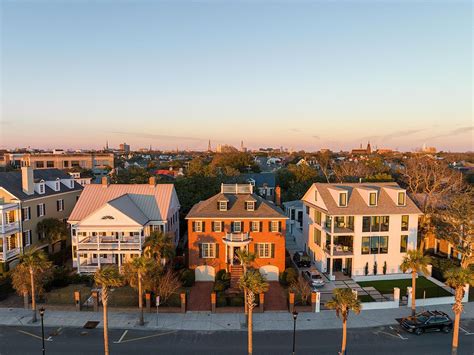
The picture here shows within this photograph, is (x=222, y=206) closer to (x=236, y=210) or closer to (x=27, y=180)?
(x=236, y=210)

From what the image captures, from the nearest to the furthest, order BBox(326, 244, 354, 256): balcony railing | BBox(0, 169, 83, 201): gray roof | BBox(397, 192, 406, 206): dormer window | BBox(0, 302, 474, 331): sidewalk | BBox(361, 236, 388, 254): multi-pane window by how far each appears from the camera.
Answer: BBox(0, 302, 474, 331): sidewalk
BBox(326, 244, 354, 256): balcony railing
BBox(361, 236, 388, 254): multi-pane window
BBox(397, 192, 406, 206): dormer window
BBox(0, 169, 83, 201): gray roof

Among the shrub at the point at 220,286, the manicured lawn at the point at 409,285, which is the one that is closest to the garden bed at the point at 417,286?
the manicured lawn at the point at 409,285

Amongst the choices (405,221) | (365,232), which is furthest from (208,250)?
(405,221)

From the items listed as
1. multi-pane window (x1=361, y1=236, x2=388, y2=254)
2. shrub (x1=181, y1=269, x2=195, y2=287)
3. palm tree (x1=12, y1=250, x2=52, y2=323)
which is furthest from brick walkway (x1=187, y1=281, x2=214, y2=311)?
multi-pane window (x1=361, y1=236, x2=388, y2=254)

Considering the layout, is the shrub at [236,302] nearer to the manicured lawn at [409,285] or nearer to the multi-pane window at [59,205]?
the manicured lawn at [409,285]

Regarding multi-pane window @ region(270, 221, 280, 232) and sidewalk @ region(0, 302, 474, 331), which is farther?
multi-pane window @ region(270, 221, 280, 232)

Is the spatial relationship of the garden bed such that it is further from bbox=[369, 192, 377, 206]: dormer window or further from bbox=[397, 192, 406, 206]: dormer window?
bbox=[369, 192, 377, 206]: dormer window
